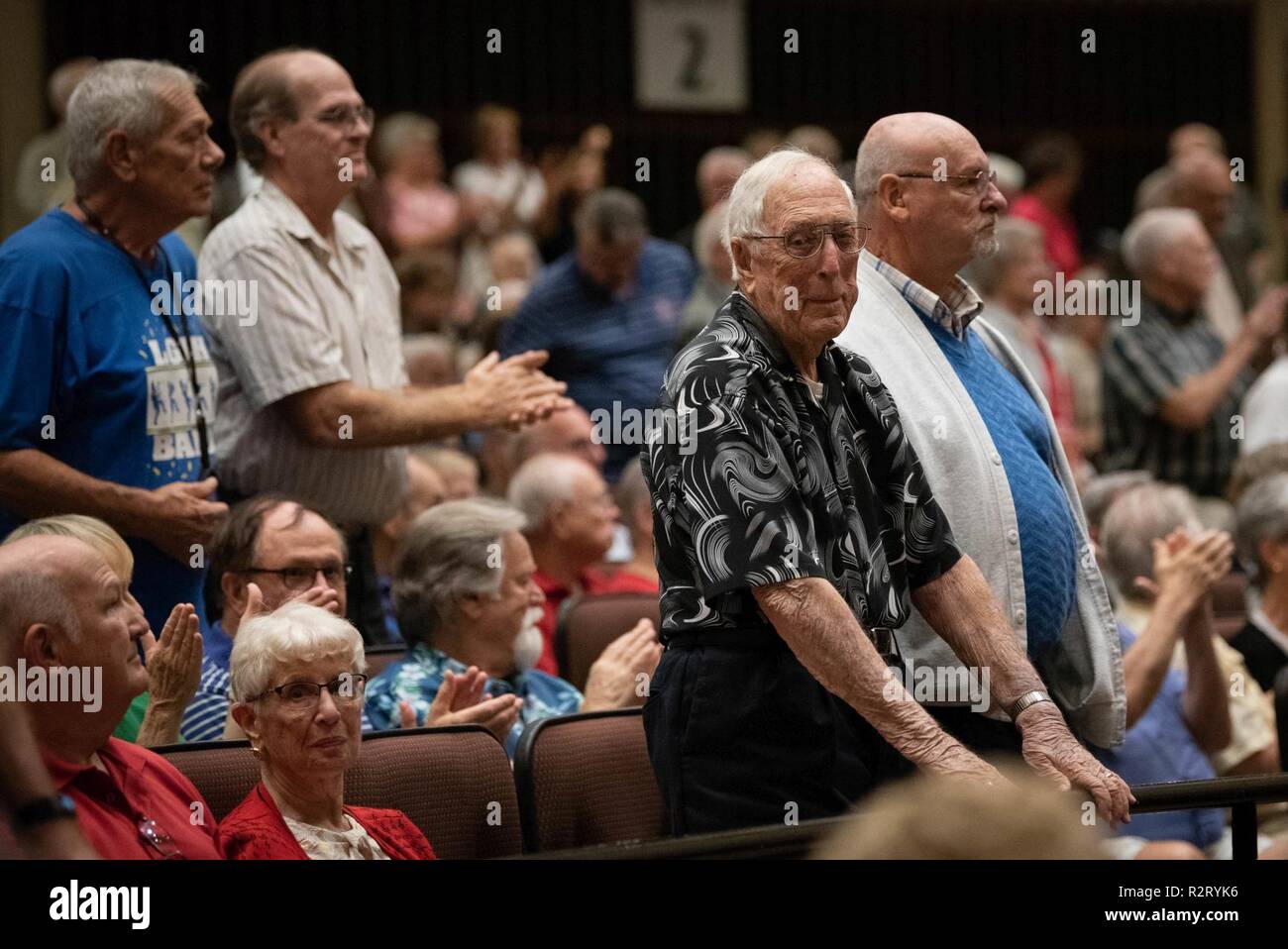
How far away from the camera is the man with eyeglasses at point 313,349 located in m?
3.65

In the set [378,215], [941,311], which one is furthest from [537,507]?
[378,215]

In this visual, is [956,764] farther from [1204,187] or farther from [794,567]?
[1204,187]

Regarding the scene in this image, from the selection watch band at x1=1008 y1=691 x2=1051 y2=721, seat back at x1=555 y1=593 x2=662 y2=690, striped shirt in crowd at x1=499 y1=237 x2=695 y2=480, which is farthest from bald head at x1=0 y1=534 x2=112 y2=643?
striped shirt in crowd at x1=499 y1=237 x2=695 y2=480

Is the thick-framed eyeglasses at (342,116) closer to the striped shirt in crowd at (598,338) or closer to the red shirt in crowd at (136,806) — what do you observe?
the red shirt in crowd at (136,806)

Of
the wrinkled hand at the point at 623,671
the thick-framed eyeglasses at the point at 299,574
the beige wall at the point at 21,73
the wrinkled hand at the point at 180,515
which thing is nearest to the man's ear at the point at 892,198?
the wrinkled hand at the point at 623,671

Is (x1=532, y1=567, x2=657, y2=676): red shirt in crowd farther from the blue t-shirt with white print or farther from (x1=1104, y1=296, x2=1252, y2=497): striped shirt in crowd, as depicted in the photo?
(x1=1104, y1=296, x2=1252, y2=497): striped shirt in crowd

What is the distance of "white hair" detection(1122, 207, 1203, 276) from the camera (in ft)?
19.0

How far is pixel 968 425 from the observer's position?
294cm

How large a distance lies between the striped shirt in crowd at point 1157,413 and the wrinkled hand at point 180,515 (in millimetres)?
3250

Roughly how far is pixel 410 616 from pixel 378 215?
3987 mm

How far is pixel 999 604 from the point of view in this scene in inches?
114

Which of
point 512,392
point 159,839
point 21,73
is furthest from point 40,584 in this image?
point 21,73

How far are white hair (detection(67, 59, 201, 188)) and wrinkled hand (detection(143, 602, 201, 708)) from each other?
947 mm
